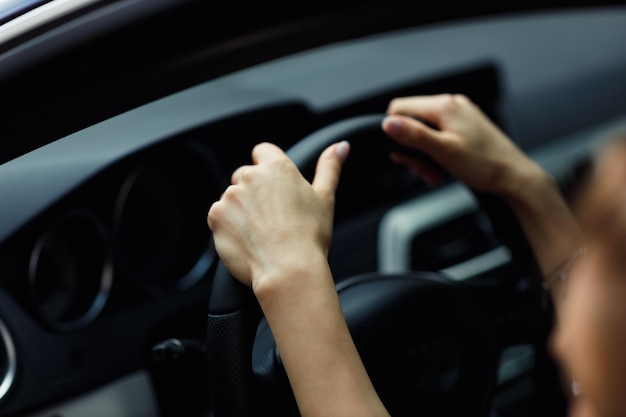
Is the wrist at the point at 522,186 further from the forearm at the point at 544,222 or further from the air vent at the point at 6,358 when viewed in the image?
the air vent at the point at 6,358

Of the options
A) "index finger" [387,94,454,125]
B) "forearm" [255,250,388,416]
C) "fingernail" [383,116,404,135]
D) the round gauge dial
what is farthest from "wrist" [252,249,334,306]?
the round gauge dial

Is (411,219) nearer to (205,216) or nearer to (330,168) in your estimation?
(205,216)

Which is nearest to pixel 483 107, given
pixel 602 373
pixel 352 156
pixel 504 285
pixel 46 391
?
pixel 504 285

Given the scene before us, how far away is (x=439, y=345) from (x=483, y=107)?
108 cm

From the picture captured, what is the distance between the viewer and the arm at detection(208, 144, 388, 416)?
1.10 meters

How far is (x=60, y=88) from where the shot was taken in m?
1.22

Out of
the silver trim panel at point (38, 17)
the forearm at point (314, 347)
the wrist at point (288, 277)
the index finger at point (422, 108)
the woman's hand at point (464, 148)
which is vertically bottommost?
the forearm at point (314, 347)

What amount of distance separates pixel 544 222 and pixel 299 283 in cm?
50

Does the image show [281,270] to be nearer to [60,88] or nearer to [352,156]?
[352,156]

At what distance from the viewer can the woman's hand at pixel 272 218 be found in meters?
1.13

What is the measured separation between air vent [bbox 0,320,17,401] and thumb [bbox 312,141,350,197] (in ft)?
1.73

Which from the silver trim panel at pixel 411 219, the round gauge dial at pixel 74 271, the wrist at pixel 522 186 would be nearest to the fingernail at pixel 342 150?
the wrist at pixel 522 186

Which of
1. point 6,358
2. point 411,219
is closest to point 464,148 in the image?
point 411,219

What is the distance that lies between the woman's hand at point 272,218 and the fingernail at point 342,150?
25mm
